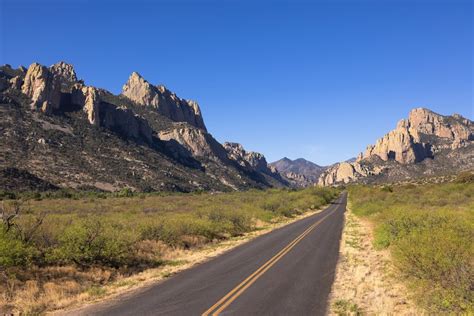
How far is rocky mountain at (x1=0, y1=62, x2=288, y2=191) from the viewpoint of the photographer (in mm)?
98250

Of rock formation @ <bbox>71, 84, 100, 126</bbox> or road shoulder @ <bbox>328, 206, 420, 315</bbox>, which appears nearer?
road shoulder @ <bbox>328, 206, 420, 315</bbox>

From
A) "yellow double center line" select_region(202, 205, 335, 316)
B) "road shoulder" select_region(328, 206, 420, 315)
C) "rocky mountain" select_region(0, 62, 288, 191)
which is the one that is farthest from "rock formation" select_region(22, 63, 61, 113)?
"road shoulder" select_region(328, 206, 420, 315)

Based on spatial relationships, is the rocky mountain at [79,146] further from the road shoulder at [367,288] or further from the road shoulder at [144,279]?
the road shoulder at [367,288]

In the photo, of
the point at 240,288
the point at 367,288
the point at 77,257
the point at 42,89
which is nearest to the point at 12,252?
the point at 77,257

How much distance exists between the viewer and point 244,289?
11766mm

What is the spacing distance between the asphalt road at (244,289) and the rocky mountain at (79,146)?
80451 millimetres

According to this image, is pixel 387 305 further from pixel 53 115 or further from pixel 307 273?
pixel 53 115

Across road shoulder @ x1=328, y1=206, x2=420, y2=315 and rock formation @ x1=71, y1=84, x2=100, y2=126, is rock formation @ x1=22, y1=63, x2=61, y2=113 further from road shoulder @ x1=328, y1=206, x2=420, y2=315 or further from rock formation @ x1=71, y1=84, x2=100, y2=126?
road shoulder @ x1=328, y1=206, x2=420, y2=315

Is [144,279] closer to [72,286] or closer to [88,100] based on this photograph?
[72,286]

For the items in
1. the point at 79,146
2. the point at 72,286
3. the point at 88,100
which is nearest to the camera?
the point at 72,286

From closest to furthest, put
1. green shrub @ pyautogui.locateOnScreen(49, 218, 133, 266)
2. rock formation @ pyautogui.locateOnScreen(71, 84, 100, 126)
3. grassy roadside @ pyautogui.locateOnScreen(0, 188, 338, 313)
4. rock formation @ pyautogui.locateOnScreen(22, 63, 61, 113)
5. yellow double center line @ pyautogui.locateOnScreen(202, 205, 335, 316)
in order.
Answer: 1. yellow double center line @ pyautogui.locateOnScreen(202, 205, 335, 316)
2. grassy roadside @ pyautogui.locateOnScreen(0, 188, 338, 313)
3. green shrub @ pyautogui.locateOnScreen(49, 218, 133, 266)
4. rock formation @ pyautogui.locateOnScreen(22, 63, 61, 113)
5. rock formation @ pyautogui.locateOnScreen(71, 84, 100, 126)

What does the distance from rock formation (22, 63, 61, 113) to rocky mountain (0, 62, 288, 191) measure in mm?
337

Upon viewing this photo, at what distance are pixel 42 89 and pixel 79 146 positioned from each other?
35.2 metres

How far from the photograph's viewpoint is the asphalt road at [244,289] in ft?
32.1
